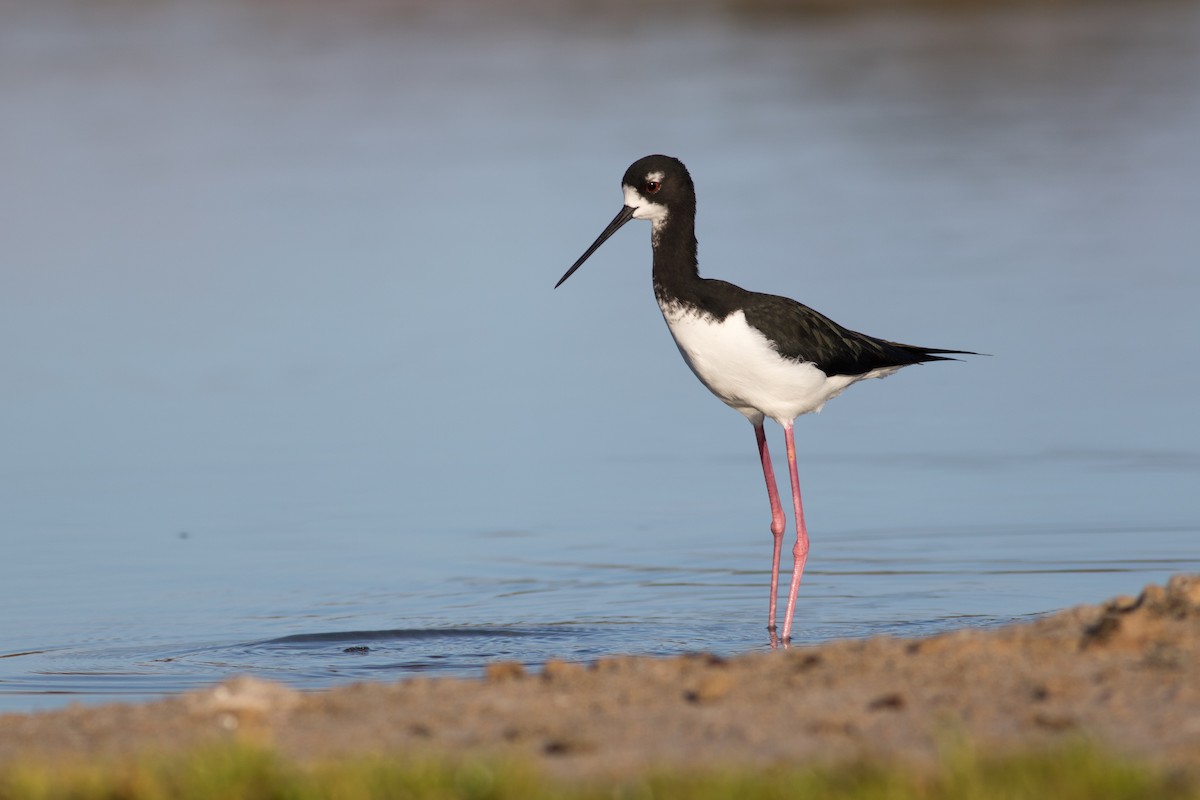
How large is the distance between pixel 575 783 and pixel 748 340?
14.4 feet

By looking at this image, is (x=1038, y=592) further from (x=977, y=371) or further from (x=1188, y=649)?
(x=977, y=371)

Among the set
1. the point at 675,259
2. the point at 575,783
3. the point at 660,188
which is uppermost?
the point at 660,188

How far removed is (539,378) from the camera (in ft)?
46.0

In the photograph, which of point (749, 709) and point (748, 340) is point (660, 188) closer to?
point (748, 340)

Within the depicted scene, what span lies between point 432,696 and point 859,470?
19.4 ft

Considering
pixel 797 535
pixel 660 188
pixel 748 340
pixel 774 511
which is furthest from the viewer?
pixel 774 511

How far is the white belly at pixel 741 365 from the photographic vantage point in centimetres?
938

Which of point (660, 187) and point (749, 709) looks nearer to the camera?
point (749, 709)

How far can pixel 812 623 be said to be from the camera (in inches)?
375

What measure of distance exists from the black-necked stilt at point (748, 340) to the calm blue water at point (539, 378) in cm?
89

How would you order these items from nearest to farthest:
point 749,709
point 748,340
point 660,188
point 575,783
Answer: point 575,783 < point 749,709 < point 748,340 < point 660,188

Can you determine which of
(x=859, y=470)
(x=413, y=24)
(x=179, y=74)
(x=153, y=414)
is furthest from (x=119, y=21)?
(x=859, y=470)

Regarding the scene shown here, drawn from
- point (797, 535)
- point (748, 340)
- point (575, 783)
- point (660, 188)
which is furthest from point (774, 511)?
point (575, 783)

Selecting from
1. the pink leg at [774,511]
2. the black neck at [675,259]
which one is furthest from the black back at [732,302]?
the pink leg at [774,511]
